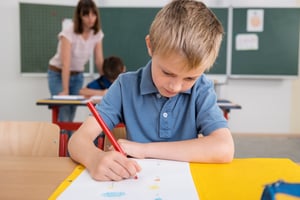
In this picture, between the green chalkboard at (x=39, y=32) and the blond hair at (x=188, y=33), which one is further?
the green chalkboard at (x=39, y=32)

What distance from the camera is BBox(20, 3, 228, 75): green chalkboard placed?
13.0 ft

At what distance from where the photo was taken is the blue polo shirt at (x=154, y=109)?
3.52 feet

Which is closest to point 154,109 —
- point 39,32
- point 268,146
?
point 268,146

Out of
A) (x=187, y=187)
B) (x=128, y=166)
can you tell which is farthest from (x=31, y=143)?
(x=187, y=187)

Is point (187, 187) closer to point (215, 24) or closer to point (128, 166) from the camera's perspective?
point (128, 166)

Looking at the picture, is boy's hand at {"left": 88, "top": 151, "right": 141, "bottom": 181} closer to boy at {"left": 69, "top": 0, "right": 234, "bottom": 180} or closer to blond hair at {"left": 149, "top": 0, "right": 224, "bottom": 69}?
boy at {"left": 69, "top": 0, "right": 234, "bottom": 180}

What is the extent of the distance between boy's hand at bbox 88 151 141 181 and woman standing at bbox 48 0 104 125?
83.2 inches

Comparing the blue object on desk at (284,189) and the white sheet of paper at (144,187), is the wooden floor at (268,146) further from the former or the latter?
the blue object on desk at (284,189)

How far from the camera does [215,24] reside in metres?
0.93

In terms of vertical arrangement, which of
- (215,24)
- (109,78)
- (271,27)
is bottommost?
(109,78)

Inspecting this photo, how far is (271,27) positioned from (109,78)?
213 cm

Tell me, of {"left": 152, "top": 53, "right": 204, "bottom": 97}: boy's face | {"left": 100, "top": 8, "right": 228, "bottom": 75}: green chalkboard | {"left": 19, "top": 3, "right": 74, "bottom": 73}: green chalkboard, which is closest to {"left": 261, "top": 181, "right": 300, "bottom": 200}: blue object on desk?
{"left": 152, "top": 53, "right": 204, "bottom": 97}: boy's face

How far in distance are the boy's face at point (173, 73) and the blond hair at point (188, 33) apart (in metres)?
0.01

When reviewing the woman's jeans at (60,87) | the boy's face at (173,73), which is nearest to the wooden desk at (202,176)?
the boy's face at (173,73)
